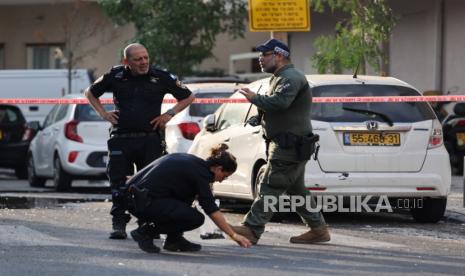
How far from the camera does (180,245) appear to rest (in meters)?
9.95

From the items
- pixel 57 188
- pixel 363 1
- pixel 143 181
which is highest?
pixel 363 1

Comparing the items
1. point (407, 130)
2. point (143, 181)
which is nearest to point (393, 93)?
point (407, 130)

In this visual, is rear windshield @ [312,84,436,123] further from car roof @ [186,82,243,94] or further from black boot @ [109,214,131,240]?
car roof @ [186,82,243,94]

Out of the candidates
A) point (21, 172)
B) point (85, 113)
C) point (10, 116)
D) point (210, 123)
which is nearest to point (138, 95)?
point (210, 123)

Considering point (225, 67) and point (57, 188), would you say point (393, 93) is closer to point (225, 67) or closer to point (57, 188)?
point (57, 188)

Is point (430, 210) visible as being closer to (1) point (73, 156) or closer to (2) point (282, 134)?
(2) point (282, 134)

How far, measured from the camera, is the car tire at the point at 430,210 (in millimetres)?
12867

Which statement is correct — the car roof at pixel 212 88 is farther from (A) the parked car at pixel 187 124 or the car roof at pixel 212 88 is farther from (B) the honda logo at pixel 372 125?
(B) the honda logo at pixel 372 125

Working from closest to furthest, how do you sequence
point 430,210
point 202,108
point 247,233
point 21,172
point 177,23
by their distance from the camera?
point 247,233 → point 430,210 → point 202,108 → point 21,172 → point 177,23

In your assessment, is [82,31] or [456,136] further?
[82,31]

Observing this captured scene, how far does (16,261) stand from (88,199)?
23.3 feet

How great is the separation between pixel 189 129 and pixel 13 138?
8.37m

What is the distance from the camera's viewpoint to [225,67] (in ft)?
114

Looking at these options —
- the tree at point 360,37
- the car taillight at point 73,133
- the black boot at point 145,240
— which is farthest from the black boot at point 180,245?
the car taillight at point 73,133
